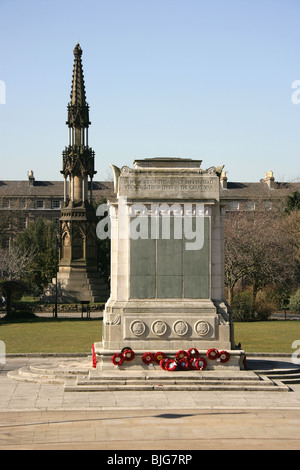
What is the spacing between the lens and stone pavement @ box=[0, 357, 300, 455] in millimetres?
17766

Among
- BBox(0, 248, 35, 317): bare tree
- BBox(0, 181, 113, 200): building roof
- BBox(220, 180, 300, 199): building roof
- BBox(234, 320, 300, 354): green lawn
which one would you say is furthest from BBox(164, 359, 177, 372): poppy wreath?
BBox(0, 181, 113, 200): building roof

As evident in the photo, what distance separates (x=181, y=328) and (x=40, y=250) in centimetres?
6211

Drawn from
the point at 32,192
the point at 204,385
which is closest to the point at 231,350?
the point at 204,385

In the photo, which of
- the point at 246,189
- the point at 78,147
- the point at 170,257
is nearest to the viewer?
the point at 170,257

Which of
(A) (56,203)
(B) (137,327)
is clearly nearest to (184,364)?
(B) (137,327)

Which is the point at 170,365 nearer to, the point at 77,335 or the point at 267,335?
the point at 77,335

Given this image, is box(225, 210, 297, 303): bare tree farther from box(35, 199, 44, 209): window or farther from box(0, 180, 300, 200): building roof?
box(35, 199, 44, 209): window

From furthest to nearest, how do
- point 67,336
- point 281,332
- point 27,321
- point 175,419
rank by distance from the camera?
point 27,321
point 281,332
point 67,336
point 175,419

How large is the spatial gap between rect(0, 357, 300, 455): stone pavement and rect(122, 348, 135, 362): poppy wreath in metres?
1.72

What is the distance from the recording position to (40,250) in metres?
86.4

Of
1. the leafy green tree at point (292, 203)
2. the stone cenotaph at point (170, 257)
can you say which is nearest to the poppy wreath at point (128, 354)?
the stone cenotaph at point (170, 257)
